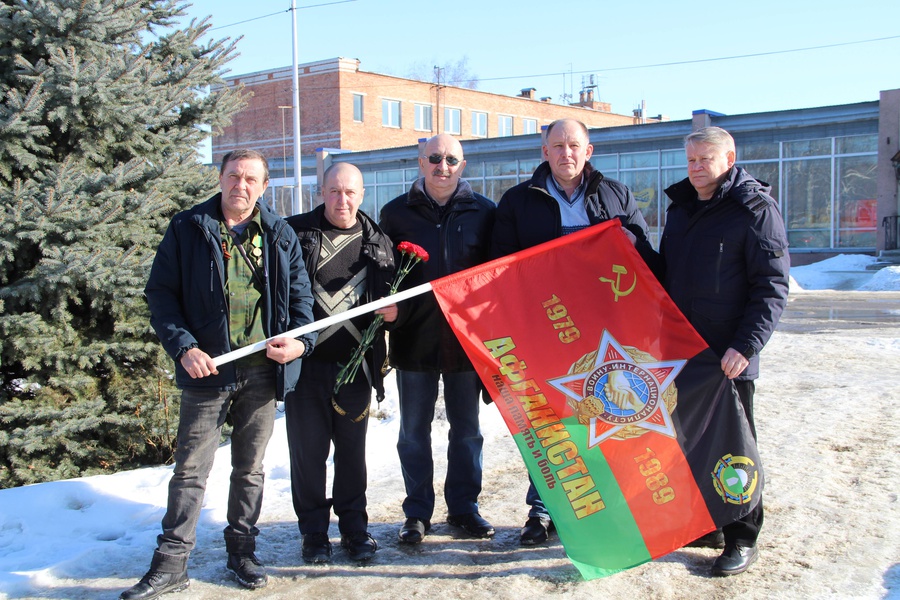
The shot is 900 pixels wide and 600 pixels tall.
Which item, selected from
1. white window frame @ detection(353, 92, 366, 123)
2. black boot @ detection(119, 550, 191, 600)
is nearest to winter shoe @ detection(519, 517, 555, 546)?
Answer: black boot @ detection(119, 550, 191, 600)

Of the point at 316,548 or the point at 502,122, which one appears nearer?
the point at 316,548

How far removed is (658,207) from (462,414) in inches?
1052

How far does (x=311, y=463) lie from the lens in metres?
4.38

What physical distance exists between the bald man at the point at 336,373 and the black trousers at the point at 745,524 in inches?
73.8

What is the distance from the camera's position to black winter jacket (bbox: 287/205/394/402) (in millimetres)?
4336

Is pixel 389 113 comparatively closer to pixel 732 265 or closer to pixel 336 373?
pixel 336 373

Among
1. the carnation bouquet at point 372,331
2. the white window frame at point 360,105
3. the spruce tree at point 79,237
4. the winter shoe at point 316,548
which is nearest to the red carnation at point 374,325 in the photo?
the carnation bouquet at point 372,331

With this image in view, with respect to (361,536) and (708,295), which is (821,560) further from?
(361,536)

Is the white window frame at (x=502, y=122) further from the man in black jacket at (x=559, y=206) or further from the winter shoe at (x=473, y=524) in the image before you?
the winter shoe at (x=473, y=524)

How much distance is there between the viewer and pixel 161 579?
3.76 meters

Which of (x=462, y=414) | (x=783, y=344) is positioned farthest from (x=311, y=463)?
(x=783, y=344)

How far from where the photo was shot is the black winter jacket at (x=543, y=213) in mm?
4590

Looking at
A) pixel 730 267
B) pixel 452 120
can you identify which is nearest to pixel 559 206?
pixel 730 267

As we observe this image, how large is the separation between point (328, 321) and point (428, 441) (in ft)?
3.91
